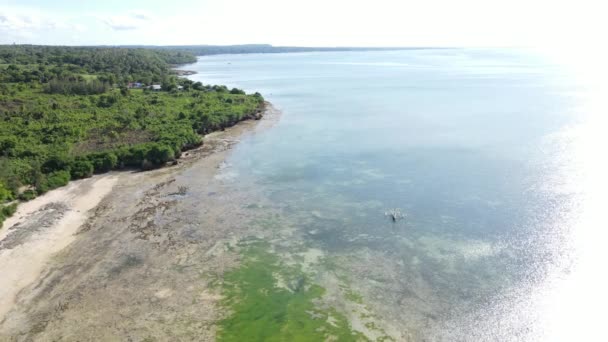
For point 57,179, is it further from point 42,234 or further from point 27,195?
point 42,234

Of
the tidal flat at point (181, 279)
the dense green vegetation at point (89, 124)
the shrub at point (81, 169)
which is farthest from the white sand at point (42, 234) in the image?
A: the dense green vegetation at point (89, 124)

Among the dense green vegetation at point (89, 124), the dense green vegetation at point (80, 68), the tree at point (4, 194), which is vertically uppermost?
the dense green vegetation at point (80, 68)

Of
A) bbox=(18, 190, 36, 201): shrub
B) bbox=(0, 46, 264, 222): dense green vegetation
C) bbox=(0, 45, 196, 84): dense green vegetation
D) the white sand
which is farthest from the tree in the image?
bbox=(0, 45, 196, 84): dense green vegetation

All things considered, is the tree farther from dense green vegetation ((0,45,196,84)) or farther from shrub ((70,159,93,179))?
dense green vegetation ((0,45,196,84))

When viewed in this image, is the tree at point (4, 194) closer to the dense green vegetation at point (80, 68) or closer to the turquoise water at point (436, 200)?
the turquoise water at point (436, 200)

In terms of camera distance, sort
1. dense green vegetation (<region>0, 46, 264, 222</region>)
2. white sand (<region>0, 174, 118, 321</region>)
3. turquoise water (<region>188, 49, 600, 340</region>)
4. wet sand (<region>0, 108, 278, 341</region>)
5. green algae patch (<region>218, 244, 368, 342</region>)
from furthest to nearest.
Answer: dense green vegetation (<region>0, 46, 264, 222</region>) < white sand (<region>0, 174, 118, 321</region>) < turquoise water (<region>188, 49, 600, 340</region>) < wet sand (<region>0, 108, 278, 341</region>) < green algae patch (<region>218, 244, 368, 342</region>)

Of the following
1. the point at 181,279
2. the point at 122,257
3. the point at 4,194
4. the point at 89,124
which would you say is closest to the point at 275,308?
the point at 181,279

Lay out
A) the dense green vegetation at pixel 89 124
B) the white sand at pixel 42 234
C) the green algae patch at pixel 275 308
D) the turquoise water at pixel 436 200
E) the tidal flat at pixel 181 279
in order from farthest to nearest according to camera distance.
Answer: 1. the dense green vegetation at pixel 89 124
2. the white sand at pixel 42 234
3. the turquoise water at pixel 436 200
4. the tidal flat at pixel 181 279
5. the green algae patch at pixel 275 308
